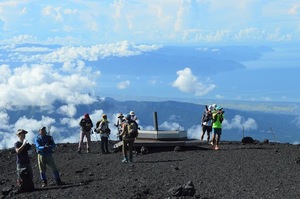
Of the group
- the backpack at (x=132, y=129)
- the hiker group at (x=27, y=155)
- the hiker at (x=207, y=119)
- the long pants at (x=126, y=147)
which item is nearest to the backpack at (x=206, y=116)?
the hiker at (x=207, y=119)

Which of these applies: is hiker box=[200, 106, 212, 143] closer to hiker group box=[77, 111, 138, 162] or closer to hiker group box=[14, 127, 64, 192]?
hiker group box=[77, 111, 138, 162]

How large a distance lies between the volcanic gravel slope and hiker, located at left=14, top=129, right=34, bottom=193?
394 millimetres

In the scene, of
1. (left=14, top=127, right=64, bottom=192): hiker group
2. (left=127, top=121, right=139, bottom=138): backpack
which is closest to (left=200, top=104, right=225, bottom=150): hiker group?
(left=127, top=121, right=139, bottom=138): backpack

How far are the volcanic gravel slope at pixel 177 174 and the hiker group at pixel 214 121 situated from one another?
62cm

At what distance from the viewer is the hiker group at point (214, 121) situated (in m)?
26.8

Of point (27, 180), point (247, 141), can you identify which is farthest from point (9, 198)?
point (247, 141)

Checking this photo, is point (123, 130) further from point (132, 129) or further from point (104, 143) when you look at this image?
point (104, 143)

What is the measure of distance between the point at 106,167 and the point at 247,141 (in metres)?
11.3

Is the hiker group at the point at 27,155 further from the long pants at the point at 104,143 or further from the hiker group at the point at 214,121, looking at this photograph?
the hiker group at the point at 214,121

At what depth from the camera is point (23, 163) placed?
62.8 ft

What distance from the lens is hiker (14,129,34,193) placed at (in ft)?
61.6

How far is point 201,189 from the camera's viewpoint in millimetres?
18156

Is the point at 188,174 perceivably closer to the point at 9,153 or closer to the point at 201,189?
the point at 201,189

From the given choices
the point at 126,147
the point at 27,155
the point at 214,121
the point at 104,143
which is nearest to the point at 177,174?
the point at 126,147
